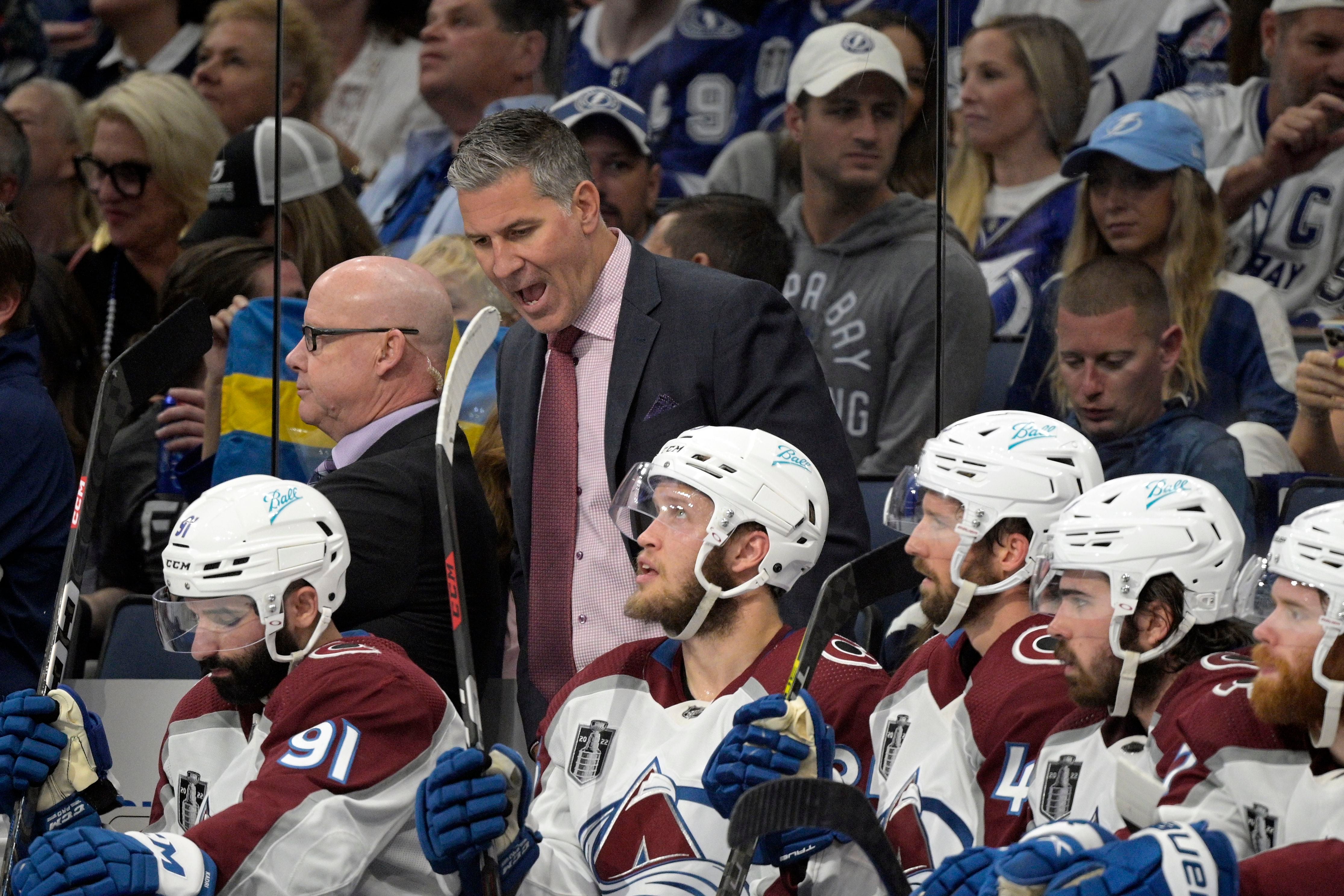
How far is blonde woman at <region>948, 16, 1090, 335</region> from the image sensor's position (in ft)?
12.4

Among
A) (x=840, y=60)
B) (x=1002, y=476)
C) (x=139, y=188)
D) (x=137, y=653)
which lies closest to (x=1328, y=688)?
(x=1002, y=476)

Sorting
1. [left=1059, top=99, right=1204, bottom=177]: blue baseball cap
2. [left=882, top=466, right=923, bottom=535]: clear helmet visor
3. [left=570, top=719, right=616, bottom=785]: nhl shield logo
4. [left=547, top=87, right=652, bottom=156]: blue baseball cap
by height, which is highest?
[left=1059, top=99, right=1204, bottom=177]: blue baseball cap

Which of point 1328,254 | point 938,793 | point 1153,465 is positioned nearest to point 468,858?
point 938,793

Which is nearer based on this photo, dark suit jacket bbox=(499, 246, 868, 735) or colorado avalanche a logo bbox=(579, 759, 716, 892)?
colorado avalanche a logo bbox=(579, 759, 716, 892)

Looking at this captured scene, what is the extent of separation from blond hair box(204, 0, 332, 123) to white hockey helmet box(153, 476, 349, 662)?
6.39 feet

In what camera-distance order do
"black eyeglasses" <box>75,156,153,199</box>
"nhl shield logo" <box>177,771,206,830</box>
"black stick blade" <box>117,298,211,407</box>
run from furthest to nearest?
"black eyeglasses" <box>75,156,153,199</box> → "black stick blade" <box>117,298,211,407</box> → "nhl shield logo" <box>177,771,206,830</box>

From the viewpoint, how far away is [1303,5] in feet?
11.8

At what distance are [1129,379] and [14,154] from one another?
3.06 meters

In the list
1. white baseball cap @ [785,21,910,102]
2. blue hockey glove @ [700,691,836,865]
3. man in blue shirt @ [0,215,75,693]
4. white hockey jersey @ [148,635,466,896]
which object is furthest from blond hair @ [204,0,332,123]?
blue hockey glove @ [700,691,836,865]

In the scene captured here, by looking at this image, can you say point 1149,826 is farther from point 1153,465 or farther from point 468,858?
point 1153,465

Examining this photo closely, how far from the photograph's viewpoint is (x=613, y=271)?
312cm

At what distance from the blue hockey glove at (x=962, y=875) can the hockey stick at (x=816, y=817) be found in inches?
7.5

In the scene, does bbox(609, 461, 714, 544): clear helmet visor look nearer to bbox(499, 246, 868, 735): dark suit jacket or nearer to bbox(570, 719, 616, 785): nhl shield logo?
bbox(499, 246, 868, 735): dark suit jacket

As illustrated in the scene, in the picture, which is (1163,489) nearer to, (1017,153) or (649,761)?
(649,761)
